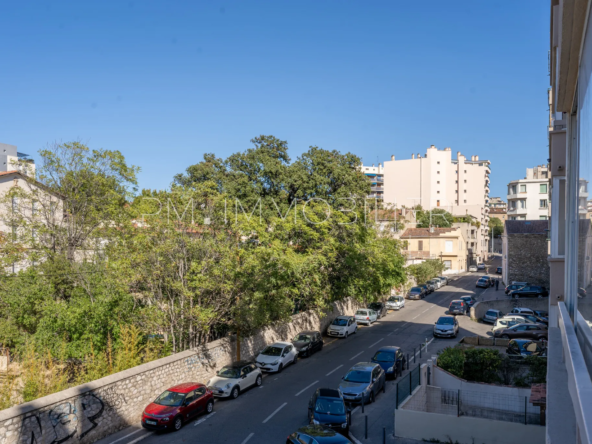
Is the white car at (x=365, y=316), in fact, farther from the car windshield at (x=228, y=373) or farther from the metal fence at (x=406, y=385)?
the metal fence at (x=406, y=385)

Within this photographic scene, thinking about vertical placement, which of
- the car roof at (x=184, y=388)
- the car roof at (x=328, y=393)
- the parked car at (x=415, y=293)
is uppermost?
the car roof at (x=328, y=393)

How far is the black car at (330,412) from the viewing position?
16.0 metres

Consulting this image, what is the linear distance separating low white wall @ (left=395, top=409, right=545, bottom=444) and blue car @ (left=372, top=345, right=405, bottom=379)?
7.40m

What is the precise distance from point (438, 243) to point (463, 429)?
197 ft

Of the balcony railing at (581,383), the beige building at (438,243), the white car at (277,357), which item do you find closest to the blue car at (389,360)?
the white car at (277,357)

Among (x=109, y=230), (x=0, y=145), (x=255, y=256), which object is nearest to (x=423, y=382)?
(x=255, y=256)

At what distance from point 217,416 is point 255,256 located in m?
8.07

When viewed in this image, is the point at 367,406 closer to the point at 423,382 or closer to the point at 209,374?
the point at 423,382

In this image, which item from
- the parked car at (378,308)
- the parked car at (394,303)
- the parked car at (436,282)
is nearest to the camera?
the parked car at (378,308)

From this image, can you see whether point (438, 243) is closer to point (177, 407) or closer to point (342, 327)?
point (342, 327)

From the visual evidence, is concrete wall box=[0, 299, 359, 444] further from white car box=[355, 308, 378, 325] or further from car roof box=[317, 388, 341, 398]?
white car box=[355, 308, 378, 325]

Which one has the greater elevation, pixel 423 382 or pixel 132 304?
pixel 132 304

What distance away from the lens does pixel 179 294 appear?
878 inches

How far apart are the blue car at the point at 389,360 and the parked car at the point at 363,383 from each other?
1746 mm
